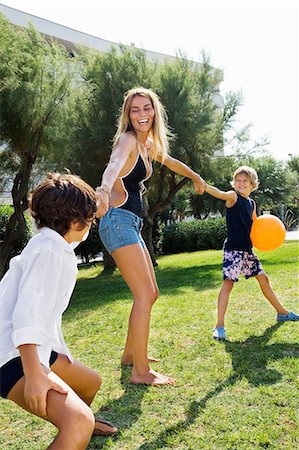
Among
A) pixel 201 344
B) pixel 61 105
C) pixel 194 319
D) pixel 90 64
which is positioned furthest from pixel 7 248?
pixel 201 344

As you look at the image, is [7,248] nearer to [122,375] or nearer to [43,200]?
[122,375]

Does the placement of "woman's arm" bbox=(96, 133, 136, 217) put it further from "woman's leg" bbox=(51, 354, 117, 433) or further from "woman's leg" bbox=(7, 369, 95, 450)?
"woman's leg" bbox=(7, 369, 95, 450)

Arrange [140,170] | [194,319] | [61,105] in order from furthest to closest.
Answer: [61,105] → [194,319] → [140,170]

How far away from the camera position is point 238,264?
4285 mm

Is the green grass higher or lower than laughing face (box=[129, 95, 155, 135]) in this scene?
lower

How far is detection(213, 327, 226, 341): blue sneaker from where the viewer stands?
392cm

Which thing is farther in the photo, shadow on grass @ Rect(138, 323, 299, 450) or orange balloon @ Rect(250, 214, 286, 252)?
orange balloon @ Rect(250, 214, 286, 252)

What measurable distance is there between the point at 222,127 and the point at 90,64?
12.5 feet

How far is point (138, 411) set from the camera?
263cm

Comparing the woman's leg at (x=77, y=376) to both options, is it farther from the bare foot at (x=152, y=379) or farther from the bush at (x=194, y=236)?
the bush at (x=194, y=236)

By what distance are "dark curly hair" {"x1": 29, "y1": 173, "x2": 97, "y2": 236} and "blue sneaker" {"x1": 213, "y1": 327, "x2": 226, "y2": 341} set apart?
235 centimetres

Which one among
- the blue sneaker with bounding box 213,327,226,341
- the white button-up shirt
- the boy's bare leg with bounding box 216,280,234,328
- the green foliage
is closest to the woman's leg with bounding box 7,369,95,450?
the white button-up shirt

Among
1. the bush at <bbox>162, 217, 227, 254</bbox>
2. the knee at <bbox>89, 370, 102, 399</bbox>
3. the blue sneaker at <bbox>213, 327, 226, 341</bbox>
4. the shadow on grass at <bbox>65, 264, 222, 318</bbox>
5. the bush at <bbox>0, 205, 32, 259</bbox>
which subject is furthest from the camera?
the bush at <bbox>162, 217, 227, 254</bbox>

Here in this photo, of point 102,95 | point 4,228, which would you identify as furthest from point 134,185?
point 4,228
